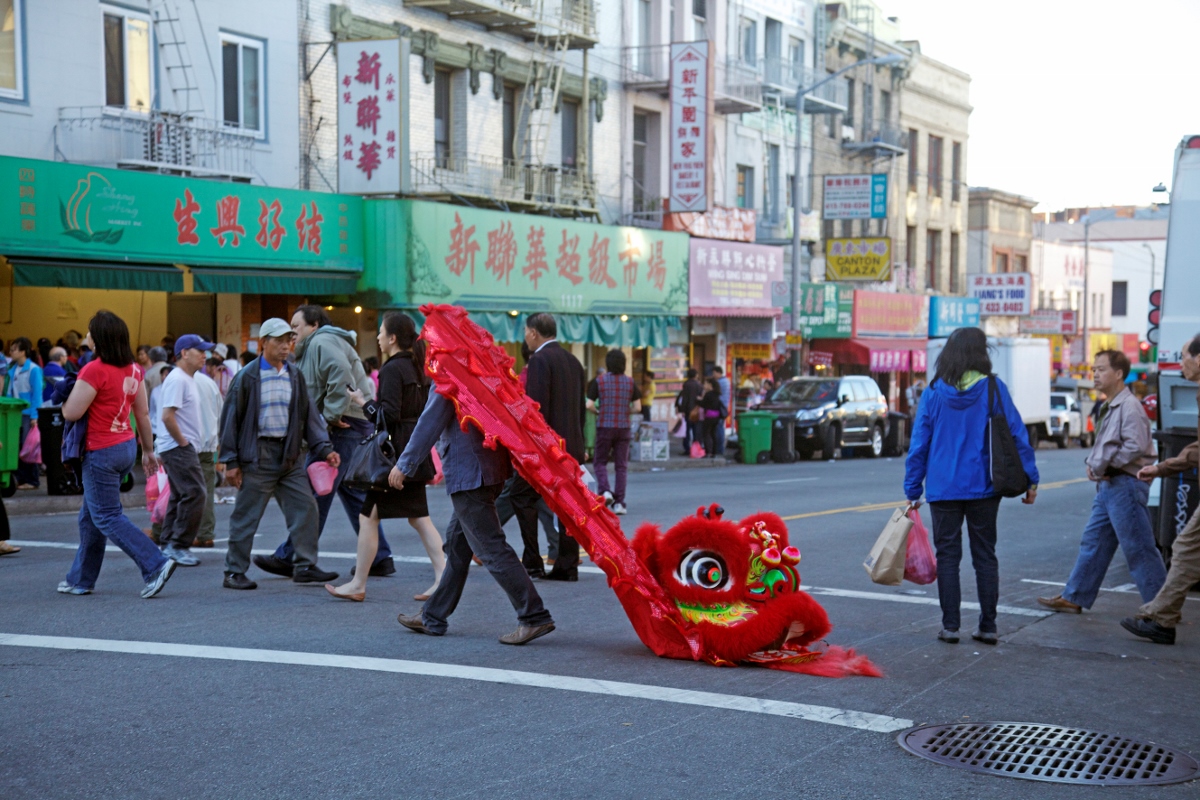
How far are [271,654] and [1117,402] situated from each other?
18.8 feet

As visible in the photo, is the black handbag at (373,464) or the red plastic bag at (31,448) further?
the red plastic bag at (31,448)

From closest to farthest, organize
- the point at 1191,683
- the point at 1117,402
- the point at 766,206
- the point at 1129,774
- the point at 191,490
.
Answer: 1. the point at 1129,774
2. the point at 1191,683
3. the point at 1117,402
4. the point at 191,490
5. the point at 766,206

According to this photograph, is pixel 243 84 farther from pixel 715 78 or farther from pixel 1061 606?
pixel 1061 606

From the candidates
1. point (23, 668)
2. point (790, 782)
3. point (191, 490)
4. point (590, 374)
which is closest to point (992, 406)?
point (790, 782)

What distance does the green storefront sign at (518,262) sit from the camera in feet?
75.2

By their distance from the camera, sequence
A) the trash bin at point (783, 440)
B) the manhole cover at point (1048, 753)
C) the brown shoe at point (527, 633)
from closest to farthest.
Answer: the manhole cover at point (1048, 753) → the brown shoe at point (527, 633) → the trash bin at point (783, 440)

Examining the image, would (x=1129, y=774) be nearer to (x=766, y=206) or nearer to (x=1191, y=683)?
(x=1191, y=683)

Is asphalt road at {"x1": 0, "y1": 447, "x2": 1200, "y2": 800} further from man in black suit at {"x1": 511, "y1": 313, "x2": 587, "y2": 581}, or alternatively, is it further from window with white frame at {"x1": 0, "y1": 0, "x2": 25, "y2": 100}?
window with white frame at {"x1": 0, "y1": 0, "x2": 25, "y2": 100}

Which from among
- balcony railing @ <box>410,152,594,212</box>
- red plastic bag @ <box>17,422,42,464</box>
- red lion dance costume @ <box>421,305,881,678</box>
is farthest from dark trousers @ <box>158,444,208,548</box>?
balcony railing @ <box>410,152,594,212</box>

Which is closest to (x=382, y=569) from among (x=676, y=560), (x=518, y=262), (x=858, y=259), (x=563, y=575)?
(x=563, y=575)

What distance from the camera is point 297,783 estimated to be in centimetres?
503

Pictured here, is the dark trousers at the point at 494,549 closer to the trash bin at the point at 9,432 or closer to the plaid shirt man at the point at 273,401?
the plaid shirt man at the point at 273,401

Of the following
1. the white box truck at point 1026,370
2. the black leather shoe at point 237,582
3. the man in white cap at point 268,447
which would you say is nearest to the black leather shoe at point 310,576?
the man in white cap at point 268,447

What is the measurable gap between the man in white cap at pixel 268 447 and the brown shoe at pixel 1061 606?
513cm
